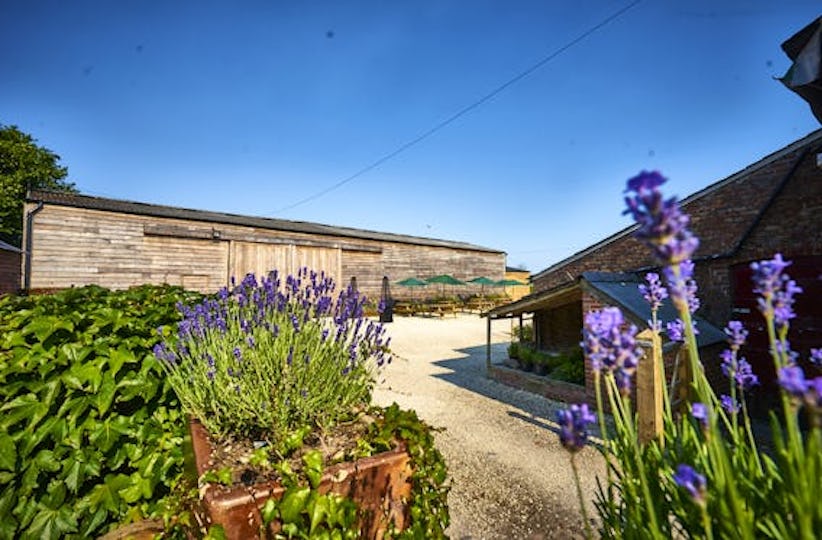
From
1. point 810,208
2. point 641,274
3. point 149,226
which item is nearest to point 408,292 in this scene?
point 149,226

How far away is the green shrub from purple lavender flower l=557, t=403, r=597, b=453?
2717mm

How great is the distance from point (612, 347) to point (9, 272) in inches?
871

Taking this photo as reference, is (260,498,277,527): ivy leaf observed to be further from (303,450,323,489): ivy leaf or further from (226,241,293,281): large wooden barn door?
(226,241,293,281): large wooden barn door

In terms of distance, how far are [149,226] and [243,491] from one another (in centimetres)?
1695

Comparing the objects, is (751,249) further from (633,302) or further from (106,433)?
(106,433)

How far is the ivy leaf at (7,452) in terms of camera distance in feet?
6.93

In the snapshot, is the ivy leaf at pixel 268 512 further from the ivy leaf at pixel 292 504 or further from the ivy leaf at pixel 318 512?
the ivy leaf at pixel 318 512

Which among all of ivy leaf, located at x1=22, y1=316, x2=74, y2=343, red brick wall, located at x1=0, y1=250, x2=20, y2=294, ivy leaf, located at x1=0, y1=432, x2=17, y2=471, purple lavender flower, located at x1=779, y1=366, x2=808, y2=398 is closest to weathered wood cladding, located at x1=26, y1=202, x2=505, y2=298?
red brick wall, located at x1=0, y1=250, x2=20, y2=294

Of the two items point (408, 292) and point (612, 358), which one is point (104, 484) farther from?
point (408, 292)

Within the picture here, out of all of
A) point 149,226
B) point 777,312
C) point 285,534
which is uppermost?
point 149,226

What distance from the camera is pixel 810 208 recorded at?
610 centimetres

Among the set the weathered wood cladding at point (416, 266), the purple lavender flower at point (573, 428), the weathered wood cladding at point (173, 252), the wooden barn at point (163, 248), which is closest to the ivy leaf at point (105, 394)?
the purple lavender flower at point (573, 428)

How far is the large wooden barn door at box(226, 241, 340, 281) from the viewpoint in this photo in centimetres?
1756

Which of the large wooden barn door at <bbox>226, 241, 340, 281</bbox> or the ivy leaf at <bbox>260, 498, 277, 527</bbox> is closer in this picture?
the ivy leaf at <bbox>260, 498, 277, 527</bbox>
